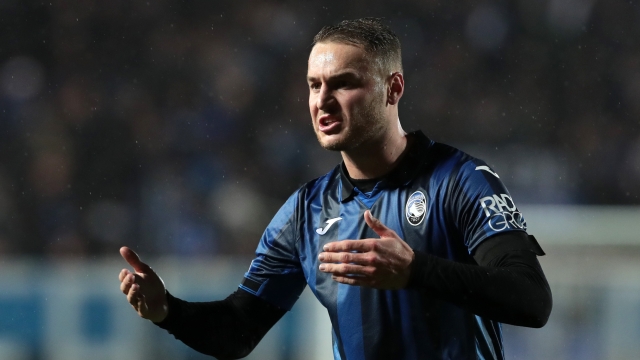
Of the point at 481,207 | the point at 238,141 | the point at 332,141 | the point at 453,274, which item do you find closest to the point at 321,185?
the point at 332,141

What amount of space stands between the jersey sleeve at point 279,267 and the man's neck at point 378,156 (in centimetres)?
33

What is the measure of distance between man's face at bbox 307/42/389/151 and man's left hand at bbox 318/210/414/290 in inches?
26.0

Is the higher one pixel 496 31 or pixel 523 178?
pixel 496 31

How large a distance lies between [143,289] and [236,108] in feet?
16.8

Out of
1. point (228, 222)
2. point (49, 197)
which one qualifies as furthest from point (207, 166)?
point (49, 197)

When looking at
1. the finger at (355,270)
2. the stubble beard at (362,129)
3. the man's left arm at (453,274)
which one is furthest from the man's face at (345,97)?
the finger at (355,270)

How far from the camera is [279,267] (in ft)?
10.8

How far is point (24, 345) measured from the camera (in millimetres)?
5730

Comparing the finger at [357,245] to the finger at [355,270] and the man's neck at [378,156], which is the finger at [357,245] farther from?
the man's neck at [378,156]

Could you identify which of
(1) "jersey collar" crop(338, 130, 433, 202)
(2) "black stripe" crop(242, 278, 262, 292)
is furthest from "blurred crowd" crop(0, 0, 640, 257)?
(1) "jersey collar" crop(338, 130, 433, 202)

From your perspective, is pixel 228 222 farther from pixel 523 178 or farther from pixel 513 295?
pixel 513 295

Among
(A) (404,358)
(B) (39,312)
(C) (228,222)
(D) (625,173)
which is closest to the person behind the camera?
(A) (404,358)

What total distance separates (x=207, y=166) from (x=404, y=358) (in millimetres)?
4848

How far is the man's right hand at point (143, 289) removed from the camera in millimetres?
2826
